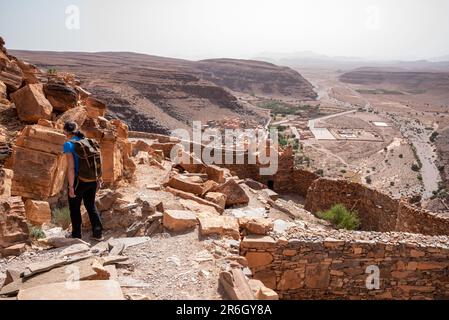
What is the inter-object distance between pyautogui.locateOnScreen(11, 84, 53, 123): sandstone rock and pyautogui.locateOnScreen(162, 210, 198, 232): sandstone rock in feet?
14.0

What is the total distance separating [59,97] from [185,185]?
3.67 meters

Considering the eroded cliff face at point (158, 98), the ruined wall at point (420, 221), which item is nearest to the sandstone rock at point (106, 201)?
the ruined wall at point (420, 221)

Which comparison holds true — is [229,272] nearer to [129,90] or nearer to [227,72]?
[129,90]

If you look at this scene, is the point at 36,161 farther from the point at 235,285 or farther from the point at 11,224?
the point at 235,285

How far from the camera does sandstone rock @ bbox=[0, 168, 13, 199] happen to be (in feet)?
19.5

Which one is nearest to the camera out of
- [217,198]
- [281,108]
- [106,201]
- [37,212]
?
[37,212]

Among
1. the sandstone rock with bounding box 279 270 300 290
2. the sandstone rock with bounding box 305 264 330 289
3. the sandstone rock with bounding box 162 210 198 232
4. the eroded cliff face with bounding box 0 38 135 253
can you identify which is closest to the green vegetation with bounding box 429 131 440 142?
the eroded cliff face with bounding box 0 38 135 253

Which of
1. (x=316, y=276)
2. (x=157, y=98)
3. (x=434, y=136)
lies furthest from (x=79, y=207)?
(x=434, y=136)

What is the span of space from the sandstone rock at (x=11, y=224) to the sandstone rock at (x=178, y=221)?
1972 mm

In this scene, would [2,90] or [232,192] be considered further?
[232,192]

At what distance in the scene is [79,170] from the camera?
17.5 feet

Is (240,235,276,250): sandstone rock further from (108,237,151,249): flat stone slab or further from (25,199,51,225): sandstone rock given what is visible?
(25,199,51,225): sandstone rock

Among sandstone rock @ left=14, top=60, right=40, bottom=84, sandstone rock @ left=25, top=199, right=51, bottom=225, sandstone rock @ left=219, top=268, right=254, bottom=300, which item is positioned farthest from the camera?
sandstone rock @ left=14, top=60, right=40, bottom=84

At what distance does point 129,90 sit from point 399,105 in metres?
67.3
